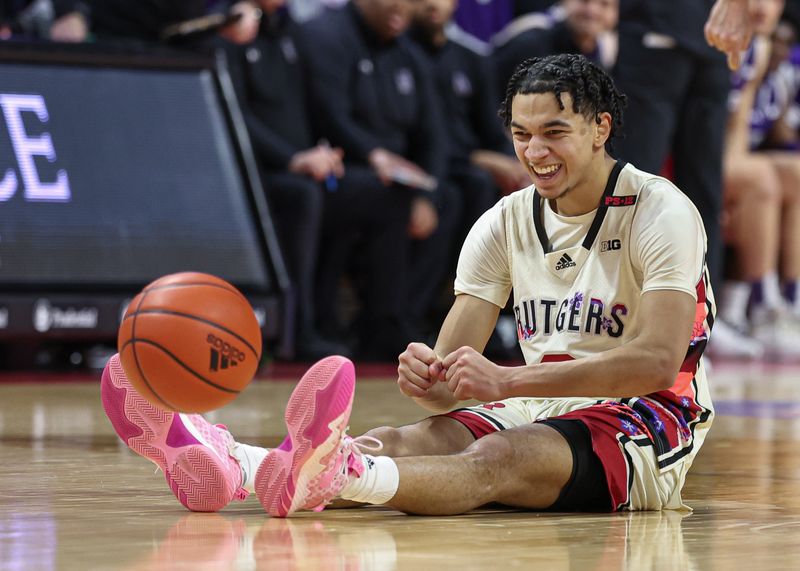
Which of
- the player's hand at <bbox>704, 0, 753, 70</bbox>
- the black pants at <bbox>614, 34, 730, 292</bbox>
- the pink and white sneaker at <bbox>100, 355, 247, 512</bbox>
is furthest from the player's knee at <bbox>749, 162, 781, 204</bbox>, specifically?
the pink and white sneaker at <bbox>100, 355, 247, 512</bbox>

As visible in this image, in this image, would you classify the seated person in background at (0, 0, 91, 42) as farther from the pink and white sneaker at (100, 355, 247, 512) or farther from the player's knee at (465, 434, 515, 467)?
the player's knee at (465, 434, 515, 467)

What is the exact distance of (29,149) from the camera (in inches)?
319

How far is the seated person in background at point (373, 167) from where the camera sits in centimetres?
944

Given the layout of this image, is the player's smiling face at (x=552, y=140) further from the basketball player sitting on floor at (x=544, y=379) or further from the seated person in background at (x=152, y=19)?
the seated person in background at (x=152, y=19)

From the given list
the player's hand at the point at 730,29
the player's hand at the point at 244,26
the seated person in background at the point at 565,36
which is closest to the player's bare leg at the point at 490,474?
the player's hand at the point at 730,29

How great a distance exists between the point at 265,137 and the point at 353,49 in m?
1.01

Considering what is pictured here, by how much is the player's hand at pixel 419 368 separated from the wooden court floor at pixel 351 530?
1.07ft

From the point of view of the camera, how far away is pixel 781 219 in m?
12.3

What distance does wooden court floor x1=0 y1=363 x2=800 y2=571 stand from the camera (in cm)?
278

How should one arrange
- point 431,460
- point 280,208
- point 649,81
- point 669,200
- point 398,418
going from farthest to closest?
point 280,208
point 649,81
point 398,418
point 669,200
point 431,460

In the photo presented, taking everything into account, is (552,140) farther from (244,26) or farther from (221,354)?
(244,26)

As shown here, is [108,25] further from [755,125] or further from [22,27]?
[755,125]

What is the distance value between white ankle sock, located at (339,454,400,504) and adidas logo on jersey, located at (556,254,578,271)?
2.47ft

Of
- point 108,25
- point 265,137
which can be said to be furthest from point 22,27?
point 265,137
